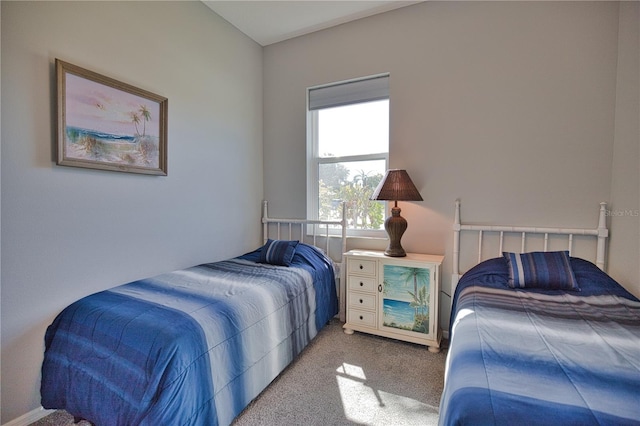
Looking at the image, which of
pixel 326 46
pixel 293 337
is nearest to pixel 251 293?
pixel 293 337

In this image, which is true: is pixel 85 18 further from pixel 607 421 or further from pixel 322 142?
pixel 607 421

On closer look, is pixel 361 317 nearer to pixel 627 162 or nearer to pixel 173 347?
pixel 173 347

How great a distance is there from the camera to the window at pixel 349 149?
106 inches

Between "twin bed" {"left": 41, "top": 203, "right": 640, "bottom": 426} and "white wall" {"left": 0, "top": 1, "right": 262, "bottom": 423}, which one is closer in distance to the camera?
"twin bed" {"left": 41, "top": 203, "right": 640, "bottom": 426}

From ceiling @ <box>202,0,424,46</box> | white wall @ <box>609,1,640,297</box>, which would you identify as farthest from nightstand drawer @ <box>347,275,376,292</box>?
ceiling @ <box>202,0,424,46</box>

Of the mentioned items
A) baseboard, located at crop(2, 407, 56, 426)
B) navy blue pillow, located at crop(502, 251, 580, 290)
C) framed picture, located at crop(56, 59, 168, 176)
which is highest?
framed picture, located at crop(56, 59, 168, 176)

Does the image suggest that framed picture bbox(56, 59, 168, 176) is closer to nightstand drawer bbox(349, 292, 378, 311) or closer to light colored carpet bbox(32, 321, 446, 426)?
light colored carpet bbox(32, 321, 446, 426)

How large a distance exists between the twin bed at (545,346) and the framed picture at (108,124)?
2.12 m

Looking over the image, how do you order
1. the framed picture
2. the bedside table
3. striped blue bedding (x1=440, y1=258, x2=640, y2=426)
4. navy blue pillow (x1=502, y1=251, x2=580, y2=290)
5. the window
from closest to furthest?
striped blue bedding (x1=440, y1=258, x2=640, y2=426)
the framed picture
navy blue pillow (x1=502, y1=251, x2=580, y2=290)
the bedside table
the window

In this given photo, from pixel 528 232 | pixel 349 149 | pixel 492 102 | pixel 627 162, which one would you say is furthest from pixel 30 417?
pixel 627 162

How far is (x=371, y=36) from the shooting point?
262 centimetres

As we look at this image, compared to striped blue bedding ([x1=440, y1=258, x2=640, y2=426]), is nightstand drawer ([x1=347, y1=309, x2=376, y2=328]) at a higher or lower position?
lower

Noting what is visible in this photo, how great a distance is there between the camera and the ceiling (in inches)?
96.3

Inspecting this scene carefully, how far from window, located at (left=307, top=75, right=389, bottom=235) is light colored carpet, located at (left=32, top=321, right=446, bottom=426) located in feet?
3.52
